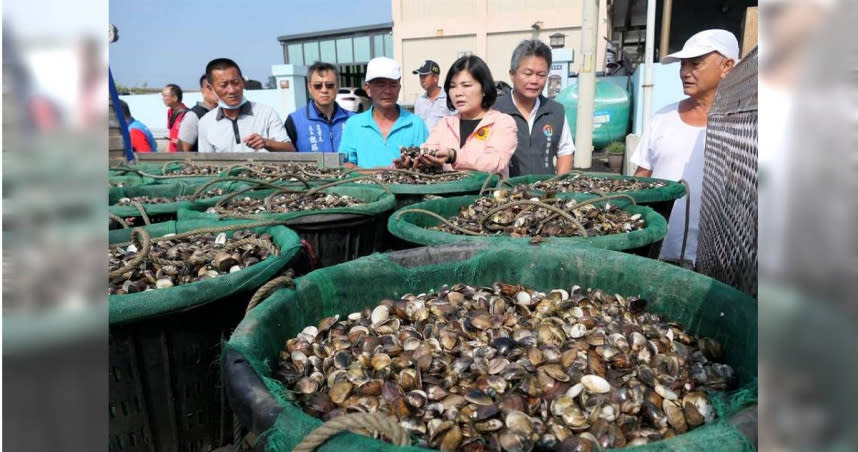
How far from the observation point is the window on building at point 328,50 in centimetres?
3578

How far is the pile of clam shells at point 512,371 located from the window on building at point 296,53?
39.0 meters

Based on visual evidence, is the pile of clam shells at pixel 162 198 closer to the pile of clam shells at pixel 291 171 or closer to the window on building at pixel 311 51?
the pile of clam shells at pixel 291 171

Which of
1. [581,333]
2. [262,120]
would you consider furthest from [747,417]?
[262,120]

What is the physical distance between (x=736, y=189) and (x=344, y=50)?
36378 mm

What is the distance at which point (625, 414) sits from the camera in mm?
1195

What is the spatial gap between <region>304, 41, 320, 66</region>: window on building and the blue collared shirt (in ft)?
110

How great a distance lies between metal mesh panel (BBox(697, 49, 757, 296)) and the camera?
61.4 inches

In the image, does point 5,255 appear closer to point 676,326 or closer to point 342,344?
point 342,344

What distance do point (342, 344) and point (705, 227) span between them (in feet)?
7.72

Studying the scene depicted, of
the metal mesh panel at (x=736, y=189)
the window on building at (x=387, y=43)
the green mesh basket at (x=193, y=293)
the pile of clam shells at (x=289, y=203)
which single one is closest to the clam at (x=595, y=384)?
the metal mesh panel at (x=736, y=189)

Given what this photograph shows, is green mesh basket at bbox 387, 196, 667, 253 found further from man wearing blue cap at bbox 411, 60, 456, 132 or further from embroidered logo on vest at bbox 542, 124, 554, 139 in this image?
man wearing blue cap at bbox 411, 60, 456, 132

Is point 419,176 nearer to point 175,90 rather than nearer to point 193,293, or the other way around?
point 193,293

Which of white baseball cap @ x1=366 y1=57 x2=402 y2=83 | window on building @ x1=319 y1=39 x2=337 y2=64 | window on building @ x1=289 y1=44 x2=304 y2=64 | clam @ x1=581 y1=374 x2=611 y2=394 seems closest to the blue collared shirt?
white baseball cap @ x1=366 y1=57 x2=402 y2=83

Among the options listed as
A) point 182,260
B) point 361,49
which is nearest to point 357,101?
point 182,260
